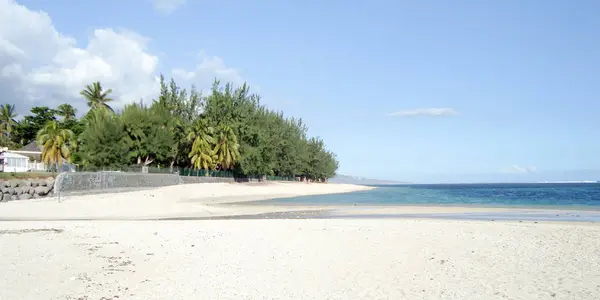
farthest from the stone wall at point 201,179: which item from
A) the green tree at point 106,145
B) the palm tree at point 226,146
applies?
the green tree at point 106,145

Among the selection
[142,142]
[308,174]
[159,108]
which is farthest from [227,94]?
[308,174]

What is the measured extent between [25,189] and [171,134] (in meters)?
27.7

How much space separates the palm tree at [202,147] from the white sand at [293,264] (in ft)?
167

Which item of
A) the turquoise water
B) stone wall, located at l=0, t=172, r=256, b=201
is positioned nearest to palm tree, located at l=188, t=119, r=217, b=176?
the turquoise water

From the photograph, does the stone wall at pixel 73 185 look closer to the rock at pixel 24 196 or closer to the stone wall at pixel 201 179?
the rock at pixel 24 196

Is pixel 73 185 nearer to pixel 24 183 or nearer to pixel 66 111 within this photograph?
pixel 24 183

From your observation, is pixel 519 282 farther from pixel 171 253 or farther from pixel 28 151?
pixel 28 151

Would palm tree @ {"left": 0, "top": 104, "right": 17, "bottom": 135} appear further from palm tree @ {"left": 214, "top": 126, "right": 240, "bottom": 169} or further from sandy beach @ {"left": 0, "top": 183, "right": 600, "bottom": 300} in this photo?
sandy beach @ {"left": 0, "top": 183, "right": 600, "bottom": 300}

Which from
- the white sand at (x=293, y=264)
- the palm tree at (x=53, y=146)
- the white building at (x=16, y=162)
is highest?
the palm tree at (x=53, y=146)

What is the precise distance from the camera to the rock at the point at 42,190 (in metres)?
37.2

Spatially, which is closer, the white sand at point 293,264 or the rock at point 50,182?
the white sand at point 293,264

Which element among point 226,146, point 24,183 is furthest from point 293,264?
point 226,146

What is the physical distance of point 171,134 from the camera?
63.2 meters

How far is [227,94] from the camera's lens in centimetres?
7956
